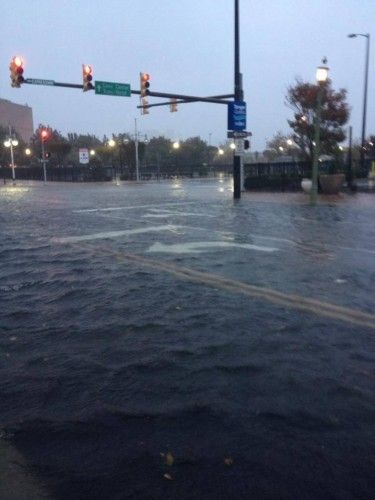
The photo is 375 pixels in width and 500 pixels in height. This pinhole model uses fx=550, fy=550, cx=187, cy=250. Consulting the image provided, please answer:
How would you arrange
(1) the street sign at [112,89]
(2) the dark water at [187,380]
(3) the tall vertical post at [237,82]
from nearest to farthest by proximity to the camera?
(2) the dark water at [187,380]
(3) the tall vertical post at [237,82]
(1) the street sign at [112,89]

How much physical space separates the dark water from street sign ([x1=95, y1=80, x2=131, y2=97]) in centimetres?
1836

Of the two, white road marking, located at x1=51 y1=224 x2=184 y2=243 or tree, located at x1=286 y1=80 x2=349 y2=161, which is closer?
white road marking, located at x1=51 y1=224 x2=184 y2=243

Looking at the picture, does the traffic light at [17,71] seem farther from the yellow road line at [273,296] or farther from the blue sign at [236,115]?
the yellow road line at [273,296]

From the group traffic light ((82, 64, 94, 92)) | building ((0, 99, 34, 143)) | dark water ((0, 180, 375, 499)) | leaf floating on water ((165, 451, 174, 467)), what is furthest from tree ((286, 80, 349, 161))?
building ((0, 99, 34, 143))

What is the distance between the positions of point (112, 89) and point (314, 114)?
11.8 meters

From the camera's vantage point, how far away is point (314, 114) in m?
30.8

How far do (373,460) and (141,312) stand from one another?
316 centimetres

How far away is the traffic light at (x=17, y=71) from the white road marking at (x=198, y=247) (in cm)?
1574

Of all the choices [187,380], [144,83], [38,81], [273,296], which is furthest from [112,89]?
[187,380]

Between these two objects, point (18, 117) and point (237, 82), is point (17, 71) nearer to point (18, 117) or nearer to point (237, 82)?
point (237, 82)

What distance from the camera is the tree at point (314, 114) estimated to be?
30656mm

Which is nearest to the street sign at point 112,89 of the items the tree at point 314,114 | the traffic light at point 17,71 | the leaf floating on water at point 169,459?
the traffic light at point 17,71

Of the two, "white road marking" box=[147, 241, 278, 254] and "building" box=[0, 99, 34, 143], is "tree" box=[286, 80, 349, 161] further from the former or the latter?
"building" box=[0, 99, 34, 143]

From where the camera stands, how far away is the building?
506 ft
